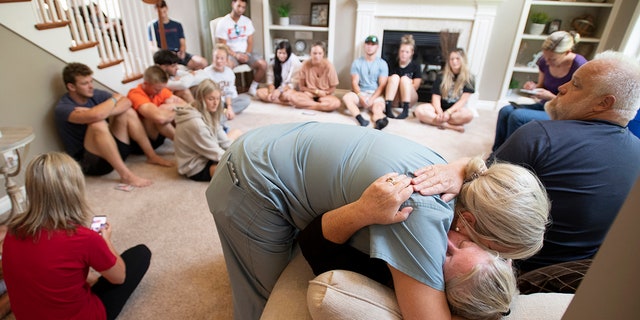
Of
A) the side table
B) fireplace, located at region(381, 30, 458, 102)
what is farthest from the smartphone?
fireplace, located at region(381, 30, 458, 102)

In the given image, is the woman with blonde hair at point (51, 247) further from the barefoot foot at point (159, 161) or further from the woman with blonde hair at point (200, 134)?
the barefoot foot at point (159, 161)

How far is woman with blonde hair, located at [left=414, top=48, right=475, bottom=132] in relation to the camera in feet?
12.1

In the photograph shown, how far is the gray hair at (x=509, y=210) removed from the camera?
80cm

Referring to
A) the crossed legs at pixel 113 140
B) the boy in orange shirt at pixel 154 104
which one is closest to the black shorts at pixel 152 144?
the boy in orange shirt at pixel 154 104

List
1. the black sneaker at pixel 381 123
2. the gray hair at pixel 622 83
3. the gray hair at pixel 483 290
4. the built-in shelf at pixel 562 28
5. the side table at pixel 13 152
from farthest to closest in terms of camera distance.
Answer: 1. the built-in shelf at pixel 562 28
2. the black sneaker at pixel 381 123
3. the side table at pixel 13 152
4. the gray hair at pixel 622 83
5. the gray hair at pixel 483 290

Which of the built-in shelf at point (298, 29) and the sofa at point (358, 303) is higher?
the built-in shelf at point (298, 29)

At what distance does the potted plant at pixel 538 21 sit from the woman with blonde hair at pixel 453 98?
42.7 inches

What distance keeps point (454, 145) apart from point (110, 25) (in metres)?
3.35

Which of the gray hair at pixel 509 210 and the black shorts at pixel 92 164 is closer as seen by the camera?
the gray hair at pixel 509 210

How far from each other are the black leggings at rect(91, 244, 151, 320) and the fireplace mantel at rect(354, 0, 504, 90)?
3.79 m

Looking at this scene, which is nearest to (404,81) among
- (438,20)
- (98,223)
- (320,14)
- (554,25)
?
(438,20)

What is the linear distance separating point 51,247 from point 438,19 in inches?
175

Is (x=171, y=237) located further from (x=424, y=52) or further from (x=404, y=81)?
(x=424, y=52)

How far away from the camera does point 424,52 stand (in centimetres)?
466
